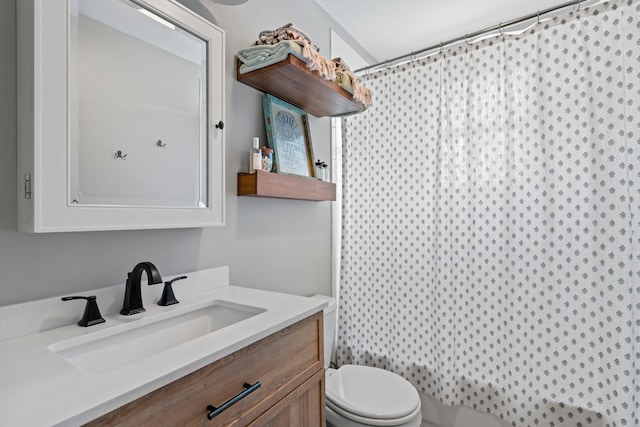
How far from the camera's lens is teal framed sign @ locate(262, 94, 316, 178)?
155 cm

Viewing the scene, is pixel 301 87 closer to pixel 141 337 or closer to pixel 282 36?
pixel 282 36

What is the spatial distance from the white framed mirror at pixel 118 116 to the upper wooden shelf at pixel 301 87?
0.67 feet

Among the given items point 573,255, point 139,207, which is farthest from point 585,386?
point 139,207

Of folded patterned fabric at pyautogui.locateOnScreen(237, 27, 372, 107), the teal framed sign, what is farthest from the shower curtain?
folded patterned fabric at pyautogui.locateOnScreen(237, 27, 372, 107)

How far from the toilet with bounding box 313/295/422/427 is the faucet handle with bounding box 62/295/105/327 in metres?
1.05

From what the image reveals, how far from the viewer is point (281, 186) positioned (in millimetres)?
1506

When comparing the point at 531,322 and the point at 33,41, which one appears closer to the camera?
the point at 33,41

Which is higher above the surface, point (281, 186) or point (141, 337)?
point (281, 186)

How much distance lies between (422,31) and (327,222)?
151cm

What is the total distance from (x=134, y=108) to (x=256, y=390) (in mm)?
907

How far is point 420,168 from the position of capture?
1.94 meters

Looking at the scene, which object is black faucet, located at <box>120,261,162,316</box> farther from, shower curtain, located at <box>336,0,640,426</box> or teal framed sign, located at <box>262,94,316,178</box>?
shower curtain, located at <box>336,0,640,426</box>

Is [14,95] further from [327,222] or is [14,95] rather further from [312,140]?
[327,222]

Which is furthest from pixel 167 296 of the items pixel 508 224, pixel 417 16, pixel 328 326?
pixel 417 16
